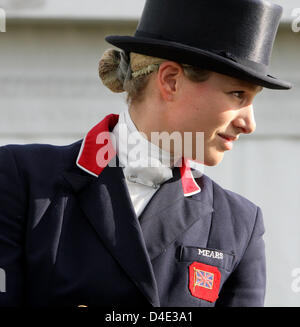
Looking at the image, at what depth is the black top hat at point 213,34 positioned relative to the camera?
88.5 inches

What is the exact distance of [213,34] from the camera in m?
2.28

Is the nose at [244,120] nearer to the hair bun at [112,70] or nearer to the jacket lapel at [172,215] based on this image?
the jacket lapel at [172,215]

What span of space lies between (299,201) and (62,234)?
3.02m

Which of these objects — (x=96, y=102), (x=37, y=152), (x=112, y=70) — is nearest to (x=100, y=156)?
(x=37, y=152)

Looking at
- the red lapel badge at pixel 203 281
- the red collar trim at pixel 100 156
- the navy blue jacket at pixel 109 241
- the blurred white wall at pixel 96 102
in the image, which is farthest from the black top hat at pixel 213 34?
the blurred white wall at pixel 96 102

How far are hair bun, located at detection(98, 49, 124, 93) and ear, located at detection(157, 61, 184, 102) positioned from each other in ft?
0.67

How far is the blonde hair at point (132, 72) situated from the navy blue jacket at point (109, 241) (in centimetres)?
21

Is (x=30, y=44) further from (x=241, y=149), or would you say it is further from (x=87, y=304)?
(x=87, y=304)

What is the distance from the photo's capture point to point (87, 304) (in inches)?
86.6

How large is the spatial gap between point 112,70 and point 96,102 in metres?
2.43

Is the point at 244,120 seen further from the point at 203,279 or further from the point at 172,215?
the point at 203,279

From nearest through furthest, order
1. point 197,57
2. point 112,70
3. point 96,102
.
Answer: point 197,57 < point 112,70 < point 96,102

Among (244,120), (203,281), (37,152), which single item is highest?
(244,120)
